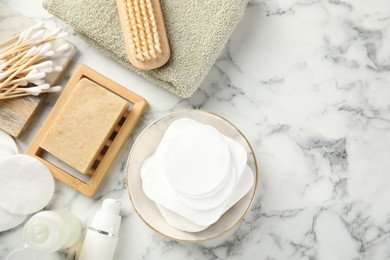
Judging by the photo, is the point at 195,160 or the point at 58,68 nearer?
the point at 195,160

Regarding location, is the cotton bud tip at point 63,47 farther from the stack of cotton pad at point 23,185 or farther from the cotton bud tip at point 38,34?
the stack of cotton pad at point 23,185

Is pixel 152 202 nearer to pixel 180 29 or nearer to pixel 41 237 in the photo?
pixel 41 237

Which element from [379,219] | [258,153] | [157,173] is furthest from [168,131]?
[379,219]

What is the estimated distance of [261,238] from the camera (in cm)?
95

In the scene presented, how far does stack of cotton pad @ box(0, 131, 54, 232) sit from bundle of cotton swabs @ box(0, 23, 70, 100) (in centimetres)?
12

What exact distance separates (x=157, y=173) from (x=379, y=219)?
0.41 meters

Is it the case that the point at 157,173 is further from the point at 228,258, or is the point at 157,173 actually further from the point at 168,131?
the point at 228,258

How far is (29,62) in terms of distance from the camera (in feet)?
2.97

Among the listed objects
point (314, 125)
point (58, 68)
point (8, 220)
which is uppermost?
point (314, 125)

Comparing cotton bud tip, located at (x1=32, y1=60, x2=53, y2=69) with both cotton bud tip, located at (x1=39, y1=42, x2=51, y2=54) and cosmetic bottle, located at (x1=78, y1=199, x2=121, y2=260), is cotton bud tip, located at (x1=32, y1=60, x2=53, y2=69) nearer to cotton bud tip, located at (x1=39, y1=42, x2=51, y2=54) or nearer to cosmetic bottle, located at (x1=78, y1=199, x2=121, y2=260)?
cotton bud tip, located at (x1=39, y1=42, x2=51, y2=54)

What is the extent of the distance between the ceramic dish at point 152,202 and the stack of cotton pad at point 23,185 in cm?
15

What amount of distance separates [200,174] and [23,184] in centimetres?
32

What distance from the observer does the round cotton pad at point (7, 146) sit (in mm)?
951

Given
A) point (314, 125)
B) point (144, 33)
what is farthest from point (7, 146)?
point (314, 125)
